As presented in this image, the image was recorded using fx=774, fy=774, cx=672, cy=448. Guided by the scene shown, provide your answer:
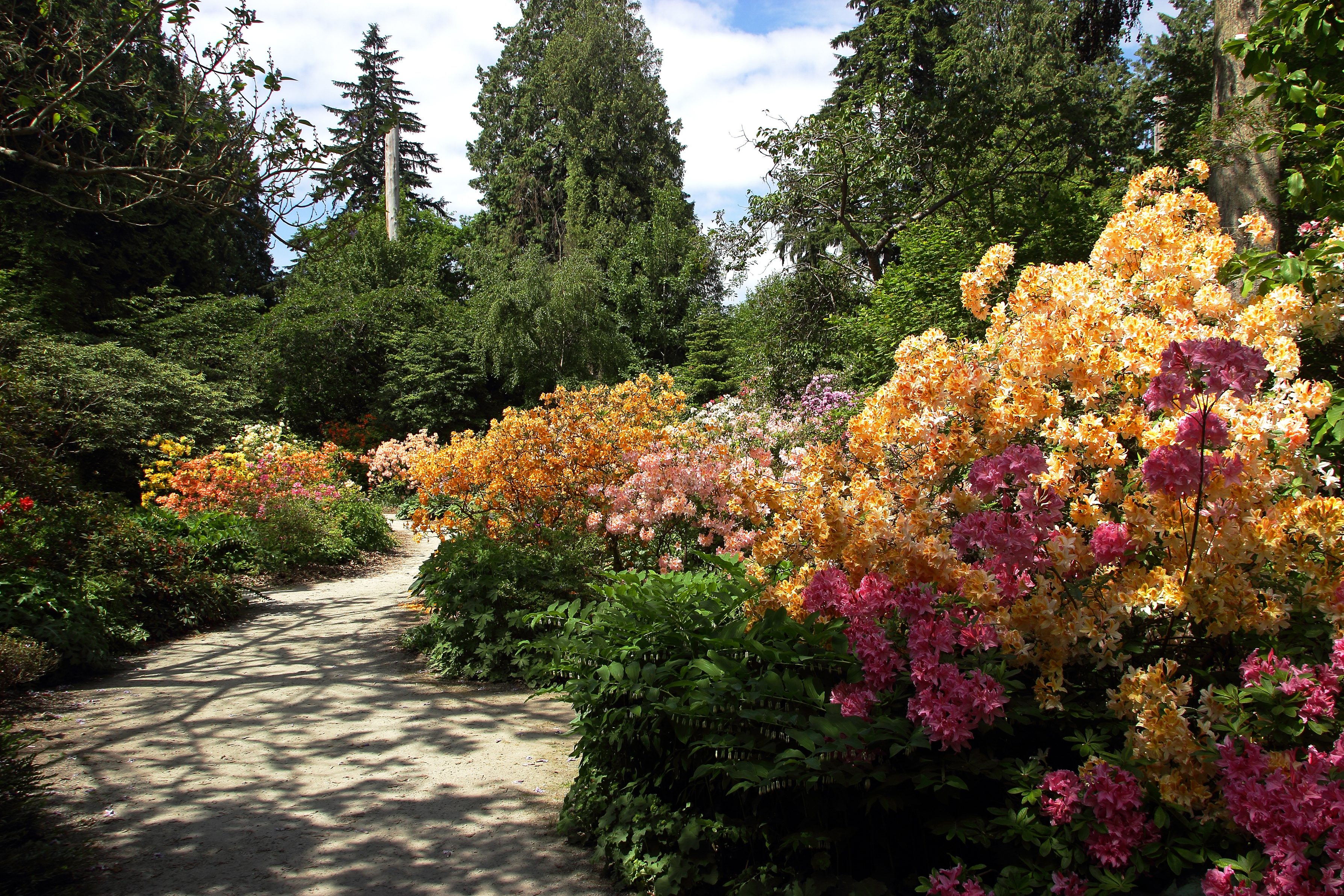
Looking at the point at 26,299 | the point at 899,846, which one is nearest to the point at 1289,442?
the point at 899,846

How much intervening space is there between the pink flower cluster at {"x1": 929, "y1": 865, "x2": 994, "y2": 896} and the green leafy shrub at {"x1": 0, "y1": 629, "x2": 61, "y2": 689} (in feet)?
16.8

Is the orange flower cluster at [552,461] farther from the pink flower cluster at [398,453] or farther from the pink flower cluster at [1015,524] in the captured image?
the pink flower cluster at [1015,524]

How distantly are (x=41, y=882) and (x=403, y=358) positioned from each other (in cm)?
1870

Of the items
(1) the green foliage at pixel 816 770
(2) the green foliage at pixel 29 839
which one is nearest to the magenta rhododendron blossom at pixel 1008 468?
(1) the green foliage at pixel 816 770

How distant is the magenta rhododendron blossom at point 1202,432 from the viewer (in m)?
1.85

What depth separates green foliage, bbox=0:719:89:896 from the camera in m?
2.55

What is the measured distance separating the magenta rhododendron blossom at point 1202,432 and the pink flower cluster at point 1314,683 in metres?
0.51

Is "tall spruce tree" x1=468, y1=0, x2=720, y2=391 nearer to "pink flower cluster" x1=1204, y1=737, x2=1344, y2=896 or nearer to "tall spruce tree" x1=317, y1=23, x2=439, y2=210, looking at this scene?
"tall spruce tree" x1=317, y1=23, x2=439, y2=210

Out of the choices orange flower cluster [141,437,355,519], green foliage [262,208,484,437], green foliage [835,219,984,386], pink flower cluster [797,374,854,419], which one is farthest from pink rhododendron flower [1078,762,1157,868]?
green foliage [262,208,484,437]

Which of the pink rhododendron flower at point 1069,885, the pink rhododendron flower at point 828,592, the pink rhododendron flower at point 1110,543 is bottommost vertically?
the pink rhododendron flower at point 1069,885

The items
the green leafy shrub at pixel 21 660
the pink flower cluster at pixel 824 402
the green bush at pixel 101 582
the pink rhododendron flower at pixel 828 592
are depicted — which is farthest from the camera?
the pink flower cluster at pixel 824 402

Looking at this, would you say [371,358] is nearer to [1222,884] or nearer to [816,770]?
[816,770]

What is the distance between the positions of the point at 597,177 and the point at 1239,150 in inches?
1003

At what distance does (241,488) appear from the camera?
940 centimetres
